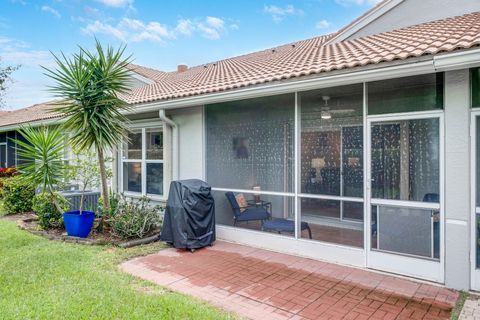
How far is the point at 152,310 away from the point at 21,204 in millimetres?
9836

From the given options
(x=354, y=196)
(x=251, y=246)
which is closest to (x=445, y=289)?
(x=354, y=196)

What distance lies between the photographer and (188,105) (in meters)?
7.97

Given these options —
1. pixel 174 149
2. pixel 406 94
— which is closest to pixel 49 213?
pixel 174 149

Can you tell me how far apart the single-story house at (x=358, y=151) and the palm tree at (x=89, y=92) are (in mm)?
1009

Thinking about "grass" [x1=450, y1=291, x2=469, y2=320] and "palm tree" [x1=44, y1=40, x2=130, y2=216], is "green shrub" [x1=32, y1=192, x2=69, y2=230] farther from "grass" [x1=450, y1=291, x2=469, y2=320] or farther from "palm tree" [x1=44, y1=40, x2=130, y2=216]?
"grass" [x1=450, y1=291, x2=469, y2=320]

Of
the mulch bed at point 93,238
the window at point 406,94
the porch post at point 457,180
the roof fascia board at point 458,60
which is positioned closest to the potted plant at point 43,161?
the mulch bed at point 93,238

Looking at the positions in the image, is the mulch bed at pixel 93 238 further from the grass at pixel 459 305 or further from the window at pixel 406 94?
the grass at pixel 459 305

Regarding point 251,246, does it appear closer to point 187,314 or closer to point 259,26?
point 187,314

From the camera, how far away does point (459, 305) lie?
4414 millimetres

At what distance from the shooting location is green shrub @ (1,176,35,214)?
1134 cm

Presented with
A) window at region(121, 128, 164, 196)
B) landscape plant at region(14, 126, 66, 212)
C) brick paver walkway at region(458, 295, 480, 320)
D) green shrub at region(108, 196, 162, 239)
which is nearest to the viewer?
brick paver walkway at region(458, 295, 480, 320)

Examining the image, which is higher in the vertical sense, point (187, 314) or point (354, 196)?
point (354, 196)

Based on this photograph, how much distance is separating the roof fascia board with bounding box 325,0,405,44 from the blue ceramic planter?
28.7 feet

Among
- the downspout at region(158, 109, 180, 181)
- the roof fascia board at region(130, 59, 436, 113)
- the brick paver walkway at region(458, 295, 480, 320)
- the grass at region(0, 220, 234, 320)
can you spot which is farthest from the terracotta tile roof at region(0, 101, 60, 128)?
the brick paver walkway at region(458, 295, 480, 320)
